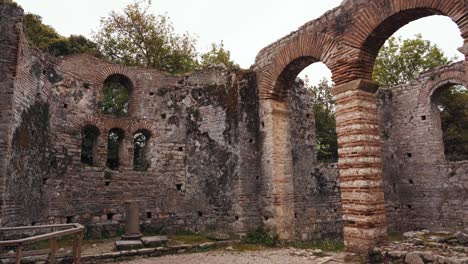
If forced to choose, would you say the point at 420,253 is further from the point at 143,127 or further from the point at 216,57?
the point at 216,57

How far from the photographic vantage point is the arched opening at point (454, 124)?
53.7 feet

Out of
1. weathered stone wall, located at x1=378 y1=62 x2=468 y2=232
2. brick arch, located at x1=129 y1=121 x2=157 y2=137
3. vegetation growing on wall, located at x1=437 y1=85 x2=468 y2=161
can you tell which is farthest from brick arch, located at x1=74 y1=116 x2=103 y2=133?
vegetation growing on wall, located at x1=437 y1=85 x2=468 y2=161

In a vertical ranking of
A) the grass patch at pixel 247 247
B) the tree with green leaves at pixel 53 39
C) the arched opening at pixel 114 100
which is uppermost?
the tree with green leaves at pixel 53 39

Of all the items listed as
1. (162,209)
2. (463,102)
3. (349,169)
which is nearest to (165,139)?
(162,209)

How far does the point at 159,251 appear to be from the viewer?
820 centimetres

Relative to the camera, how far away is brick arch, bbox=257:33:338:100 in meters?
8.16

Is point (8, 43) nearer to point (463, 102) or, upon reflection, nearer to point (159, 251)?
point (159, 251)

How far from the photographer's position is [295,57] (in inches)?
358

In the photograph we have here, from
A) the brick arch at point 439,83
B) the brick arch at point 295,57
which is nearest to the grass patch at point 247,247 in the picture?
the brick arch at point 295,57

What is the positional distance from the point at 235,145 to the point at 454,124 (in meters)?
13.2

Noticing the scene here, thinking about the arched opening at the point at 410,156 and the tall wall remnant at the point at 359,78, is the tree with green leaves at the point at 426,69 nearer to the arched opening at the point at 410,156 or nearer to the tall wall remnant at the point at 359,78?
the arched opening at the point at 410,156

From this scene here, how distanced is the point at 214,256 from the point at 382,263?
3646 millimetres

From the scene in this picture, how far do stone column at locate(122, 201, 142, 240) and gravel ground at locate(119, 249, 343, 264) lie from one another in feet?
4.41

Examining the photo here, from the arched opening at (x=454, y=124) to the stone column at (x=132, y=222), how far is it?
14.0m
